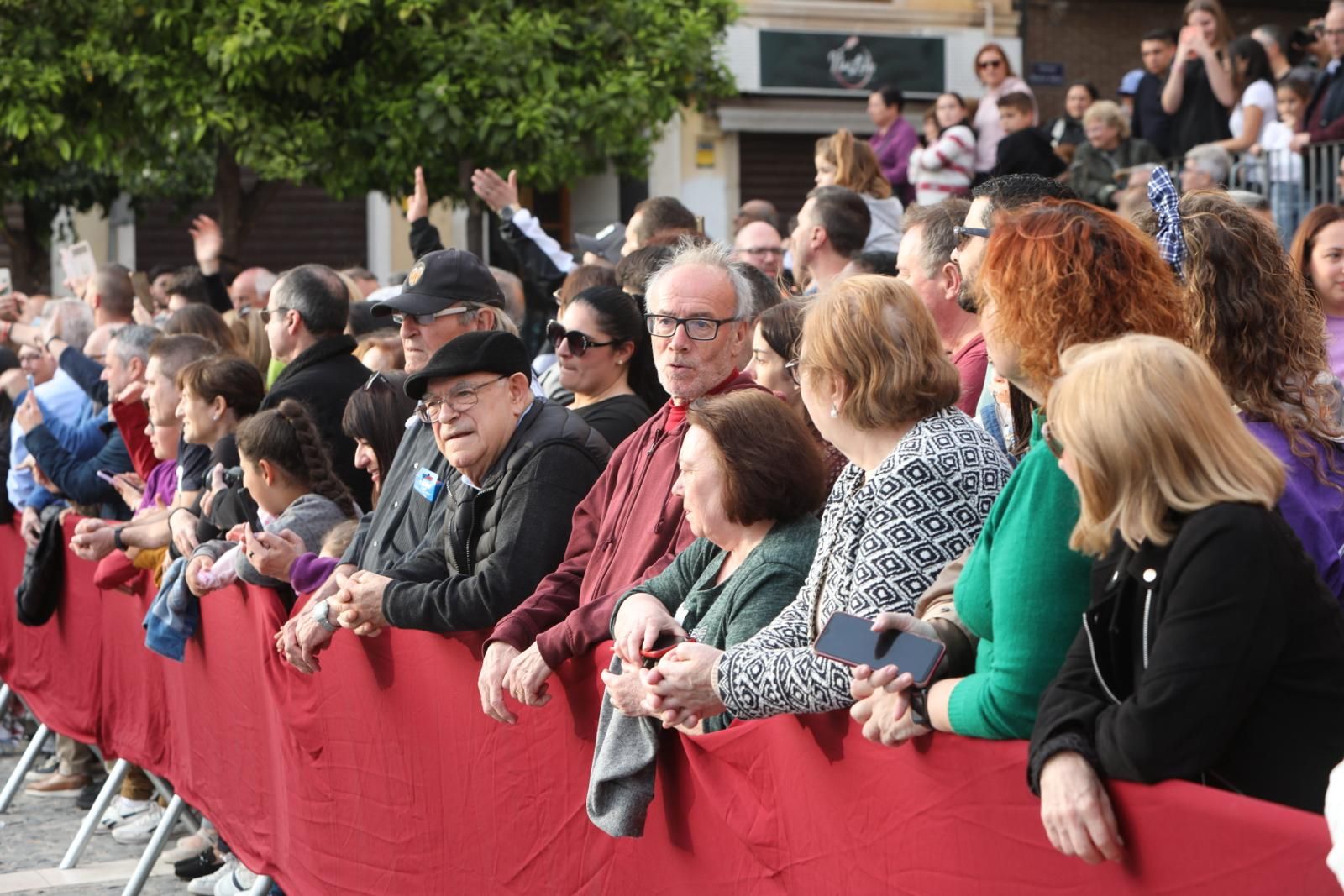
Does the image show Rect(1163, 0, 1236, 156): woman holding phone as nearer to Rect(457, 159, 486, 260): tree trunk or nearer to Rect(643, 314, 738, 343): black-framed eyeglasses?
Rect(457, 159, 486, 260): tree trunk

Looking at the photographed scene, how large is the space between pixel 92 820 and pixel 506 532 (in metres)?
3.19

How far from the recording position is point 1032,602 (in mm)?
2881

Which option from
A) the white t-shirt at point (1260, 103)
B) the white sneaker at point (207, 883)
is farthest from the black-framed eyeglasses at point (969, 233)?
the white t-shirt at point (1260, 103)

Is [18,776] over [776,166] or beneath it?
beneath

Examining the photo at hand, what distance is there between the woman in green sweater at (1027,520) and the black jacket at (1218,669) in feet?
0.56

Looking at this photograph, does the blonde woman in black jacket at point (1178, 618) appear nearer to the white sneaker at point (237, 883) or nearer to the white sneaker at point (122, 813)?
the white sneaker at point (237, 883)

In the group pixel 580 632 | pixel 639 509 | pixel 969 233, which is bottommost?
pixel 580 632

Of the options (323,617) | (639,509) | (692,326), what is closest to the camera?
(639,509)

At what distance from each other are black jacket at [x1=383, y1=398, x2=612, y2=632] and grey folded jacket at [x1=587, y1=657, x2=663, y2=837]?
832mm

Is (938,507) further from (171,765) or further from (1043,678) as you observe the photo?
(171,765)

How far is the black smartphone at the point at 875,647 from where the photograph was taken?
117 inches

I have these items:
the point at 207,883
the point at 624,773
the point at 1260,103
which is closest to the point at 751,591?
the point at 624,773

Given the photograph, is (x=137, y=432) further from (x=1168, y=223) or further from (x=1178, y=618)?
(x=1178, y=618)

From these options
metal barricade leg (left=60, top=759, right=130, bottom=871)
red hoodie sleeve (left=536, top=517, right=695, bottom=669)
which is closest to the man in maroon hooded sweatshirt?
red hoodie sleeve (left=536, top=517, right=695, bottom=669)
